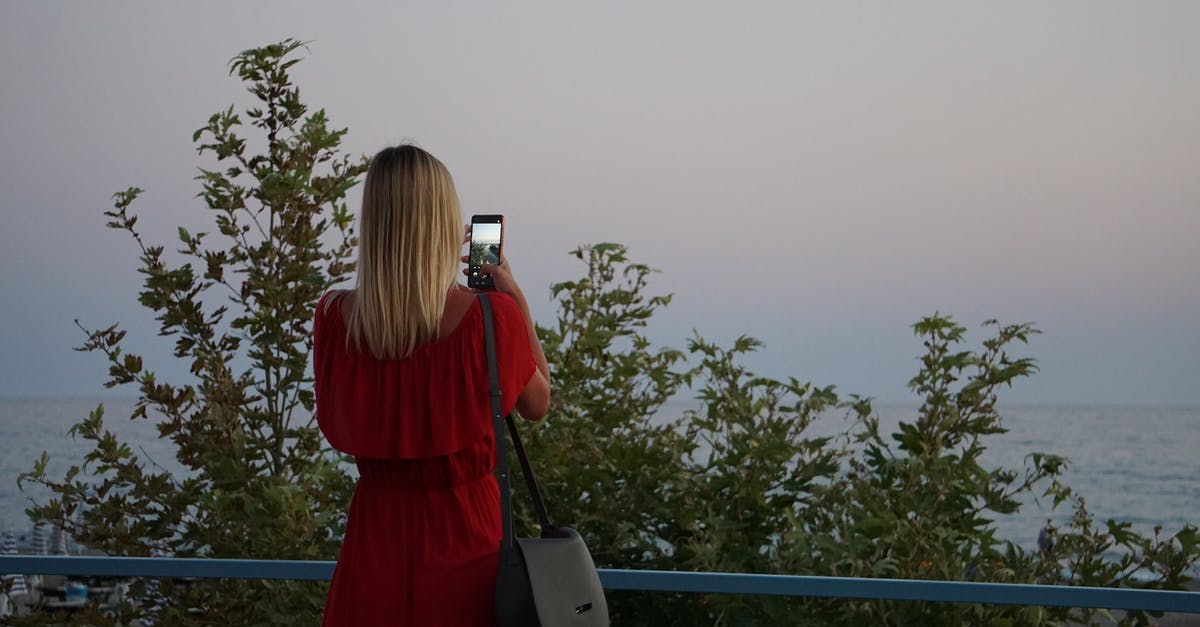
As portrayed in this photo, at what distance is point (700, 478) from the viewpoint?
3.05m

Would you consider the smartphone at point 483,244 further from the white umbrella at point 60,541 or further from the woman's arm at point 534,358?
the white umbrella at point 60,541

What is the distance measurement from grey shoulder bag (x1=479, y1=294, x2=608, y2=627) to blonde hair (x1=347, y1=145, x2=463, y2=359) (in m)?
0.09

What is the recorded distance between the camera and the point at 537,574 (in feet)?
5.02

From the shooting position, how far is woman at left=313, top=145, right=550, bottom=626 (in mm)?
1575

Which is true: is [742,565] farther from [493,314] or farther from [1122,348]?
[1122,348]

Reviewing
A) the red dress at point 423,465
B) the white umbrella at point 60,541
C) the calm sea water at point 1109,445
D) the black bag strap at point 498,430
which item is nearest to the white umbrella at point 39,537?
the white umbrella at point 60,541

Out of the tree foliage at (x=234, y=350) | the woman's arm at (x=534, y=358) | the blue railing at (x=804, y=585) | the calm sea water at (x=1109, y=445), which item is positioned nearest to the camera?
the woman's arm at (x=534, y=358)

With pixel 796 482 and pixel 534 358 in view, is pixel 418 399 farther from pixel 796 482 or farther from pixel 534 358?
pixel 796 482

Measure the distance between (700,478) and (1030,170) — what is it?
10036 mm

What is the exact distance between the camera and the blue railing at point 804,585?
75.1 inches

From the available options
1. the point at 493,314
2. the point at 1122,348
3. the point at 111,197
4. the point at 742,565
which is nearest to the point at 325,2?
the point at 111,197

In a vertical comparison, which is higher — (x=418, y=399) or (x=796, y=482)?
(x=418, y=399)

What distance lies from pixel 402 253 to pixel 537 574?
474mm

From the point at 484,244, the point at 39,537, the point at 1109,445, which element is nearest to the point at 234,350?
the point at 39,537
